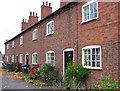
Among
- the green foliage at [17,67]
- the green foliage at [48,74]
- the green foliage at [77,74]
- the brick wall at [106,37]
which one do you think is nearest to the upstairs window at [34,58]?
the green foliage at [17,67]

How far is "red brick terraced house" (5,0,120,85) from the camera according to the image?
6.82 metres

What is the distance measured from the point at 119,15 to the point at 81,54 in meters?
3.18

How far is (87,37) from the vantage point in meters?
8.30

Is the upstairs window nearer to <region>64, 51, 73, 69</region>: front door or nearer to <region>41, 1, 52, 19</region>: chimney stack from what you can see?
<region>41, 1, 52, 19</region>: chimney stack

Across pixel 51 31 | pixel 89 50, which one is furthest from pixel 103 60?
pixel 51 31

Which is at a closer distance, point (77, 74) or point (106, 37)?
point (106, 37)

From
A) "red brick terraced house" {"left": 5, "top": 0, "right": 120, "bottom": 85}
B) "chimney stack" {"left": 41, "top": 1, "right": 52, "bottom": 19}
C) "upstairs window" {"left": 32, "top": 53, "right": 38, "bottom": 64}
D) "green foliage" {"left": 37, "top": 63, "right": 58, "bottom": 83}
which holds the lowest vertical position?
"green foliage" {"left": 37, "top": 63, "right": 58, "bottom": 83}

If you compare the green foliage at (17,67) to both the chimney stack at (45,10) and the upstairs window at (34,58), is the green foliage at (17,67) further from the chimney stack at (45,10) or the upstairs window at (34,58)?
the chimney stack at (45,10)

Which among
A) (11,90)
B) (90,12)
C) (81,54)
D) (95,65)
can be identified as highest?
(90,12)

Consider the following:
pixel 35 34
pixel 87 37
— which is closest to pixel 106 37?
pixel 87 37

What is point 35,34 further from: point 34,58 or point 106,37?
point 106,37

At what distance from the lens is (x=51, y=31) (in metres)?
12.7

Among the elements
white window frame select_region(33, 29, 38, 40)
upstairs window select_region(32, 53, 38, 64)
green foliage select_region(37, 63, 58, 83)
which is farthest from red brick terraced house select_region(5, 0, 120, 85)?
white window frame select_region(33, 29, 38, 40)

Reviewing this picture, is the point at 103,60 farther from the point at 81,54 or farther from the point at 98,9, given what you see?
the point at 98,9
